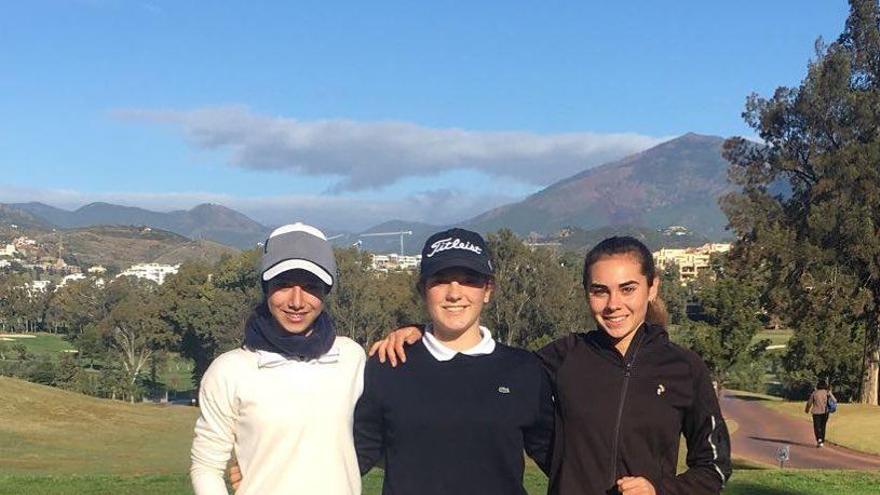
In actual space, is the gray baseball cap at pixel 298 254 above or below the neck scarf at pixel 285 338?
above

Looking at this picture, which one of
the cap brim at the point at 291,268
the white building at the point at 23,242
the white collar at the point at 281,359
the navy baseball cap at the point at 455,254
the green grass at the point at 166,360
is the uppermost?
the white building at the point at 23,242

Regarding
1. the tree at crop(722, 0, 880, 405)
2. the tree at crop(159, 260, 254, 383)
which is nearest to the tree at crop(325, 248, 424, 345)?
the tree at crop(159, 260, 254, 383)

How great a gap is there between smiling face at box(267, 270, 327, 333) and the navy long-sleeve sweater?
0.30 metres

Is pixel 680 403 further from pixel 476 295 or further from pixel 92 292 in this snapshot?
pixel 92 292

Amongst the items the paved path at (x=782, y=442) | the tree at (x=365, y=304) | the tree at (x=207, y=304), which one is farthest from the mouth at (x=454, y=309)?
the tree at (x=207, y=304)

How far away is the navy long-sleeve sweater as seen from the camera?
3.26 meters

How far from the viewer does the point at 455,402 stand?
3271mm

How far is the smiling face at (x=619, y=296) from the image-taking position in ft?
11.2

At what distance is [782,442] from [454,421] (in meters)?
19.9

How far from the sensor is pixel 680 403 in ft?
10.8

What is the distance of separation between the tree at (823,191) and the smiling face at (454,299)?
26.6 meters

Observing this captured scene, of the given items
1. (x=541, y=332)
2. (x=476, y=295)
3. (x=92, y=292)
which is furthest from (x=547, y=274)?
(x=476, y=295)

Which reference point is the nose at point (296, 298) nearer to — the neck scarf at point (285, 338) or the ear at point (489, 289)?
the neck scarf at point (285, 338)

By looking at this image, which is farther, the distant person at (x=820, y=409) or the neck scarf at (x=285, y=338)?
the distant person at (x=820, y=409)
